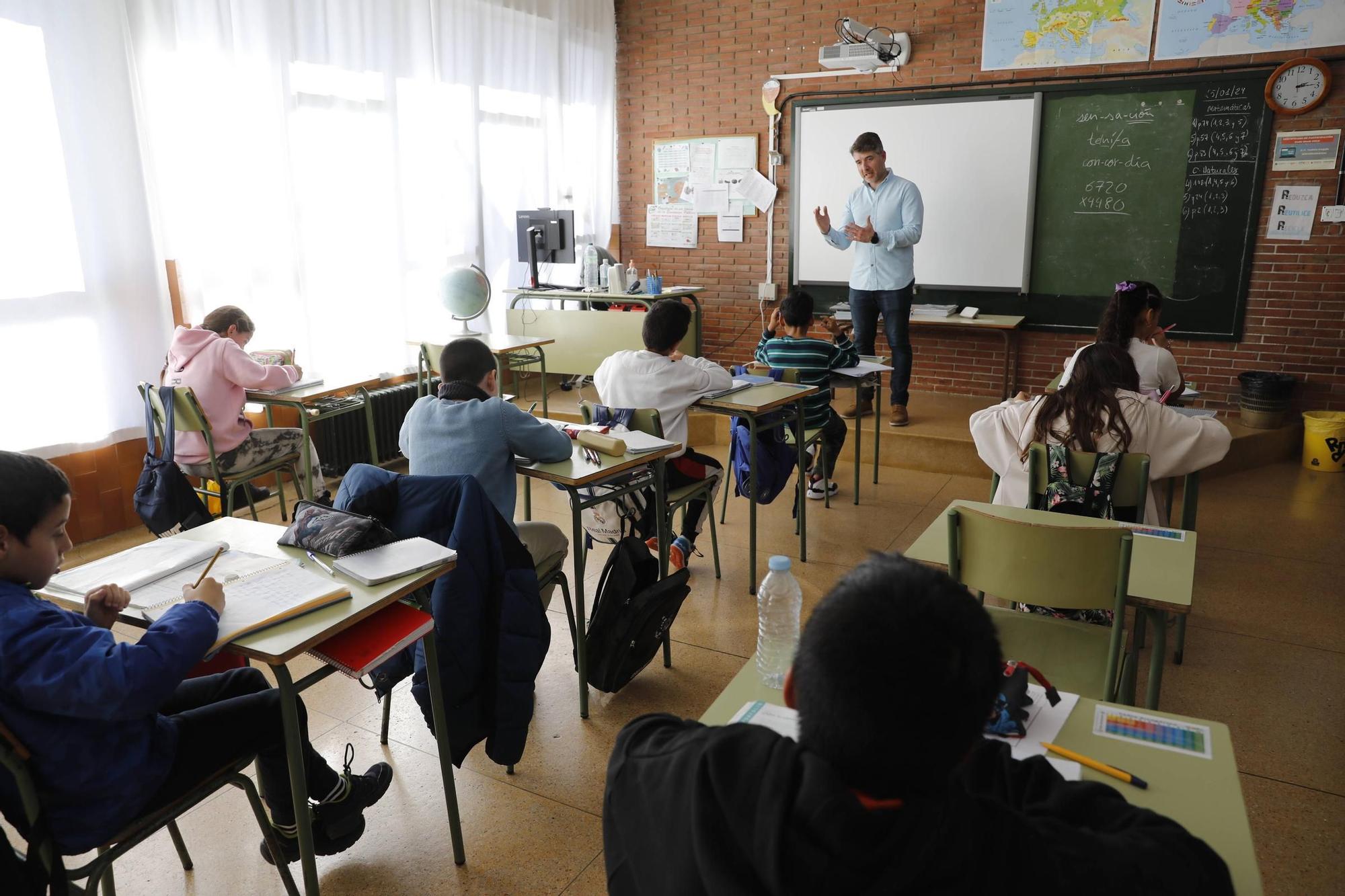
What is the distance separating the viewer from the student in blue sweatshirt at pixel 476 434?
8.39 feet

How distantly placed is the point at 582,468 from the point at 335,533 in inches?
32.7

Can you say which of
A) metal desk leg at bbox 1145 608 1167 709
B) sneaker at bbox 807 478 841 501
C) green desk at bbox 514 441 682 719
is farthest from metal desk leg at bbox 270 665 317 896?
sneaker at bbox 807 478 841 501

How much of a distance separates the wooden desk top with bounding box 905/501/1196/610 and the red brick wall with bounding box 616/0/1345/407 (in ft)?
13.6

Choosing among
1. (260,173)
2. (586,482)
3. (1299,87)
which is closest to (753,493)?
(586,482)

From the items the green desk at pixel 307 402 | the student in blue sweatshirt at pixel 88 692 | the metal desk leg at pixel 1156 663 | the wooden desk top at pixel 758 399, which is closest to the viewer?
the student in blue sweatshirt at pixel 88 692

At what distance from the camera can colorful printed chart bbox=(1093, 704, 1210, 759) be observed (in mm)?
1279

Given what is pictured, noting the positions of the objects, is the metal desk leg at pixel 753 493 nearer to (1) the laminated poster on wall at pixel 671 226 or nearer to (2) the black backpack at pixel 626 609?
(2) the black backpack at pixel 626 609

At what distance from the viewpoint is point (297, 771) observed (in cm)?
169

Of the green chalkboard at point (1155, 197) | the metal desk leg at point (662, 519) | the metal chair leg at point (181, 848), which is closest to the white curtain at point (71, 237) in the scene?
the metal chair leg at point (181, 848)

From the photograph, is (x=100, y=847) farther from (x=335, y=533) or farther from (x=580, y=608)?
(x=580, y=608)

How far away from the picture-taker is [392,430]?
5.60m

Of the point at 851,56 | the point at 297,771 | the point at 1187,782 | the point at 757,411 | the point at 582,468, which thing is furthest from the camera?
the point at 851,56

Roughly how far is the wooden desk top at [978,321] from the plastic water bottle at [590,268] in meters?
2.28

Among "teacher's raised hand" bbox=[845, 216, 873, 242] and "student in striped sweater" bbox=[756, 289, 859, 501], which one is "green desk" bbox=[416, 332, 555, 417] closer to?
"student in striped sweater" bbox=[756, 289, 859, 501]
